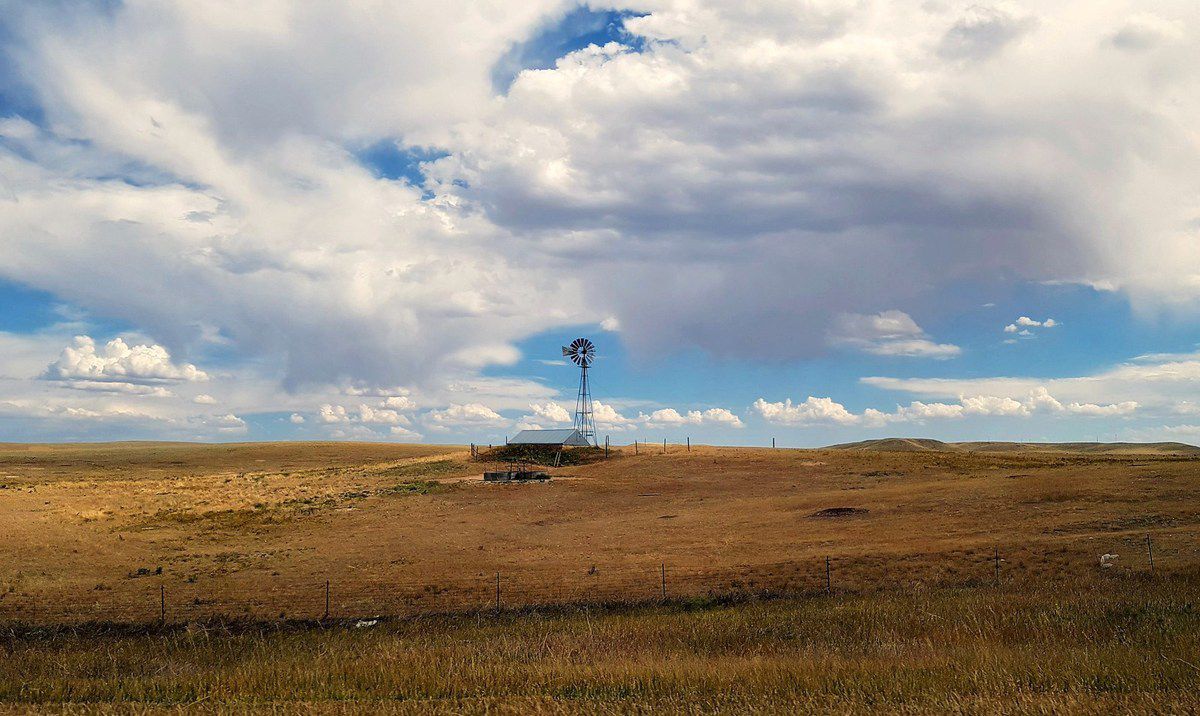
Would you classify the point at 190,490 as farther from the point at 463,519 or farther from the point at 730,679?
the point at 730,679

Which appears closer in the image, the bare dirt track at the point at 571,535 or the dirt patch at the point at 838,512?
the bare dirt track at the point at 571,535

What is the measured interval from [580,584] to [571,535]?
17.2 m

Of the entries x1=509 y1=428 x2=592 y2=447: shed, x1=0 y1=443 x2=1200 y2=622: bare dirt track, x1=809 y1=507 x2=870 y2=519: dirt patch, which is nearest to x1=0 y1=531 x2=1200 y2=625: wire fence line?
x1=0 y1=443 x2=1200 y2=622: bare dirt track

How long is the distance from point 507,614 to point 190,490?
62.5 meters

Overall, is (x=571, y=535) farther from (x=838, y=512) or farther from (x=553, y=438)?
(x=553, y=438)

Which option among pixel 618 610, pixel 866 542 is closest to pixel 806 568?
pixel 866 542

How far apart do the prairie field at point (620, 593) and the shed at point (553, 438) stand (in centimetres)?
2457

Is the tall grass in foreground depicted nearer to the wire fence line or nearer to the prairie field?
the prairie field

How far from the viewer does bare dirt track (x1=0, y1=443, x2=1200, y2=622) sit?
31.2 metres

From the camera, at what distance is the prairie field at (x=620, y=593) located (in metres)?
11.2

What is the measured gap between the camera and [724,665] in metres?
13.1

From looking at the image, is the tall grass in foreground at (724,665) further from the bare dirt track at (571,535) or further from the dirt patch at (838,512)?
the dirt patch at (838,512)

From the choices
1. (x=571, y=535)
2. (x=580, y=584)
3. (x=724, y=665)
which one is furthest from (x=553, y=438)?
(x=724, y=665)

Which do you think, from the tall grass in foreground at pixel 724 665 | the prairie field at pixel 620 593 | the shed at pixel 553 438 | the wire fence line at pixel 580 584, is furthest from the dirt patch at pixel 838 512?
the shed at pixel 553 438
